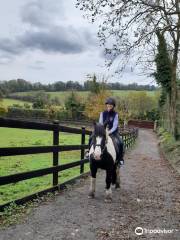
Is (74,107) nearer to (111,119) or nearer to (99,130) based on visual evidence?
(111,119)

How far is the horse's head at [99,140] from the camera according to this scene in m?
8.16

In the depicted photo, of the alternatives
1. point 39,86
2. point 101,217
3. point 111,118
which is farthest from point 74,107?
point 101,217

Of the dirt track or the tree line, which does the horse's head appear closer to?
the dirt track

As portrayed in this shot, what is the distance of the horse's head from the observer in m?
8.16

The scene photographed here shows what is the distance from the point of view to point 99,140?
8.27 meters

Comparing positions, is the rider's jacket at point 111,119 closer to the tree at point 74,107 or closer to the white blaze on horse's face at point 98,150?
the white blaze on horse's face at point 98,150

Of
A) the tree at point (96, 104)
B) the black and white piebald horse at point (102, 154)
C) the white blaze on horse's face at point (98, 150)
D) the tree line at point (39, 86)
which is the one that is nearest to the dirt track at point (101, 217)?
the black and white piebald horse at point (102, 154)

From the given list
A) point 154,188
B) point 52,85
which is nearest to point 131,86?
point 52,85

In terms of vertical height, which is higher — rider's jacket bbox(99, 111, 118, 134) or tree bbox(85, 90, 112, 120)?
rider's jacket bbox(99, 111, 118, 134)

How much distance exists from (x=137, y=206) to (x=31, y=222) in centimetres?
262

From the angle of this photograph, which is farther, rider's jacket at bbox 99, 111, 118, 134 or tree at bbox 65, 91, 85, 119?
tree at bbox 65, 91, 85, 119

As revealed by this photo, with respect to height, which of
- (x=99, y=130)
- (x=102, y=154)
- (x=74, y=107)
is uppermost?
(x=99, y=130)

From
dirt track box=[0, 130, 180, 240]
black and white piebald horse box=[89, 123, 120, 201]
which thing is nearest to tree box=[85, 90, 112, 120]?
dirt track box=[0, 130, 180, 240]

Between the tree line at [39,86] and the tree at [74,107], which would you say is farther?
the tree line at [39,86]
